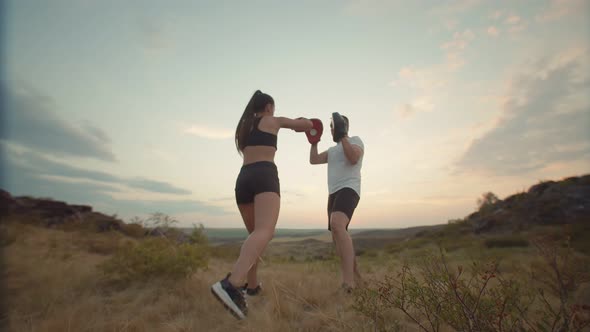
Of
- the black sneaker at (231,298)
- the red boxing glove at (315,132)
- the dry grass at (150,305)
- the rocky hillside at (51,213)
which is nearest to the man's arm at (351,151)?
the red boxing glove at (315,132)

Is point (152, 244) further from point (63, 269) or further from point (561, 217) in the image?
point (561, 217)

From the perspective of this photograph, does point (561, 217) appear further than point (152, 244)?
Yes

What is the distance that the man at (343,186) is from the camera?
11.1 ft

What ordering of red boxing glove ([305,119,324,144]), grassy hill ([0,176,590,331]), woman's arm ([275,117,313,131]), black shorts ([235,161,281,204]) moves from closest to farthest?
grassy hill ([0,176,590,331])
black shorts ([235,161,281,204])
woman's arm ([275,117,313,131])
red boxing glove ([305,119,324,144])

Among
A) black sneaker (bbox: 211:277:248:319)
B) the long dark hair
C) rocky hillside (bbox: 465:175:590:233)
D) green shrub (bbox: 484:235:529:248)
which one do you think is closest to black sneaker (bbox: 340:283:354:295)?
black sneaker (bbox: 211:277:248:319)

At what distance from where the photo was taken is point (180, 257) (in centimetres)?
411

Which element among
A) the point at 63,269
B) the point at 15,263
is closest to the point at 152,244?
the point at 63,269

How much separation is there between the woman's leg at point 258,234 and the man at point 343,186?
1.02 metres

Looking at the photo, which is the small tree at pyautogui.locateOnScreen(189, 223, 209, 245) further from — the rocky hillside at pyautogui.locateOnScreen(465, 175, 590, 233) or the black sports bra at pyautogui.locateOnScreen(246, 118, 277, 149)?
the rocky hillside at pyautogui.locateOnScreen(465, 175, 590, 233)

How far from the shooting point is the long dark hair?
3.01 meters

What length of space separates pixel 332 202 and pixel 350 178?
452 mm

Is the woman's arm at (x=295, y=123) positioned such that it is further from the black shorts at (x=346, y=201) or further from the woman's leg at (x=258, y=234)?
the black shorts at (x=346, y=201)

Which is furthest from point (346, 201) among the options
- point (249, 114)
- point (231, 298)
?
point (231, 298)

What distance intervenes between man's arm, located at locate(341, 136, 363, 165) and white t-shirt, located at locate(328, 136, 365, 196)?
12 centimetres
